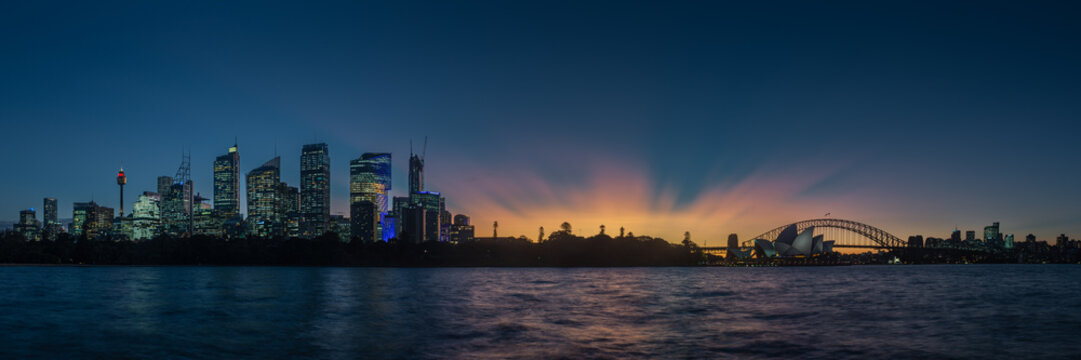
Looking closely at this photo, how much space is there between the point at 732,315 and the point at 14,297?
206 feet

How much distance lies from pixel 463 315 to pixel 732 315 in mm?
18131

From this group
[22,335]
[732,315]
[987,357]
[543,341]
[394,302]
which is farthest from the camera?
[394,302]

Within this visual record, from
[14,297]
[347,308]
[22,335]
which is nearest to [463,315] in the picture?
[347,308]

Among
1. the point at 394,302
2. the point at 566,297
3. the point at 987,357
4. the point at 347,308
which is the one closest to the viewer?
the point at 987,357

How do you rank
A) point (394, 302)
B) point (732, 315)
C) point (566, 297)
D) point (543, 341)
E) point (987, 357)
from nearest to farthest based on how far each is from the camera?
point (987, 357), point (543, 341), point (732, 315), point (394, 302), point (566, 297)

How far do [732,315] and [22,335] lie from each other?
133ft

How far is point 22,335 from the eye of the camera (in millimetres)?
33156

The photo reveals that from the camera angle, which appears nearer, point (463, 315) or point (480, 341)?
point (480, 341)

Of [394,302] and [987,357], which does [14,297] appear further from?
[987,357]

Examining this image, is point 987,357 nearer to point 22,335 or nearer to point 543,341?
point 543,341

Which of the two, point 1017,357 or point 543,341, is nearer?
point 1017,357

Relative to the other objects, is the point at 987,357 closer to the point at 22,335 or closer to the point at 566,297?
the point at 566,297

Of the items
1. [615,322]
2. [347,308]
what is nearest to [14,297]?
[347,308]

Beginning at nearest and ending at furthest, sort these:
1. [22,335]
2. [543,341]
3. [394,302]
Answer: [543,341]
[22,335]
[394,302]
